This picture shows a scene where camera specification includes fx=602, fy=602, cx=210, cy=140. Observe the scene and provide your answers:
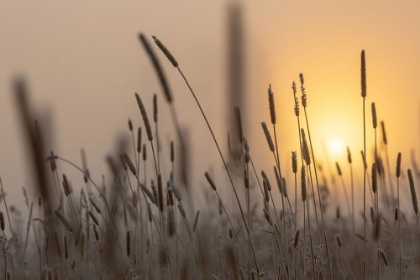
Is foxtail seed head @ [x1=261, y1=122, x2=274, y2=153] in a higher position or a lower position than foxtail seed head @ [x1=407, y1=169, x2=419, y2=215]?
higher

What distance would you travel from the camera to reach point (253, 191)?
3980 millimetres

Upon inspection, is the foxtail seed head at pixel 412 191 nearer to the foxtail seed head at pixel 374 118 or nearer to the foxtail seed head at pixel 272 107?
the foxtail seed head at pixel 374 118

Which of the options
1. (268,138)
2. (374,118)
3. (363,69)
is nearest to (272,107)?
(268,138)

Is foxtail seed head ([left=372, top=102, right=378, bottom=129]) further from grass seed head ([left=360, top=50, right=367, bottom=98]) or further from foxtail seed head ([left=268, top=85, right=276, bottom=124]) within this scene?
foxtail seed head ([left=268, top=85, right=276, bottom=124])

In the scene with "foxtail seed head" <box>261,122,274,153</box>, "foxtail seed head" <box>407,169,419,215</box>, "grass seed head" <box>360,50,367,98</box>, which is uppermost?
"grass seed head" <box>360,50,367,98</box>

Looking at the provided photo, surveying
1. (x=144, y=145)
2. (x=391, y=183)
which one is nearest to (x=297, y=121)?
(x=144, y=145)

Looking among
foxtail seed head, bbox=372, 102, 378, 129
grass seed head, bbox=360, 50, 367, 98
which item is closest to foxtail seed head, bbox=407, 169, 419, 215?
foxtail seed head, bbox=372, 102, 378, 129

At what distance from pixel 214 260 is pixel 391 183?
0.99m

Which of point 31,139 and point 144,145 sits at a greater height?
point 144,145

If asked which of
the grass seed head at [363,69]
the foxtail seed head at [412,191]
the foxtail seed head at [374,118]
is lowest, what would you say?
the foxtail seed head at [412,191]

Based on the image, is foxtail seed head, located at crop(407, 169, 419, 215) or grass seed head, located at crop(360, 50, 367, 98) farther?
foxtail seed head, located at crop(407, 169, 419, 215)

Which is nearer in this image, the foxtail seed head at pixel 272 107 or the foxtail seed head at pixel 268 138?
the foxtail seed head at pixel 272 107

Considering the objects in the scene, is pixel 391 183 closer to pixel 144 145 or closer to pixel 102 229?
pixel 144 145

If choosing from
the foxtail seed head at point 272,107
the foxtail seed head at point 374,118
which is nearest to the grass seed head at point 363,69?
the foxtail seed head at point 374,118
